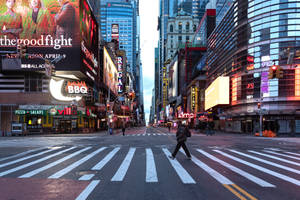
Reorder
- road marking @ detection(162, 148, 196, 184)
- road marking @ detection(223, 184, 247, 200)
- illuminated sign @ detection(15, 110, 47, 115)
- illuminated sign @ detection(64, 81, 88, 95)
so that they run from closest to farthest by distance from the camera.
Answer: road marking @ detection(223, 184, 247, 200) < road marking @ detection(162, 148, 196, 184) < illuminated sign @ detection(15, 110, 47, 115) < illuminated sign @ detection(64, 81, 88, 95)

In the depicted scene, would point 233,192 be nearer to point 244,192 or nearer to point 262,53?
point 244,192

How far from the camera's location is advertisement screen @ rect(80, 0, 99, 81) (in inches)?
1748

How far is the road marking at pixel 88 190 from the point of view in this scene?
228 inches

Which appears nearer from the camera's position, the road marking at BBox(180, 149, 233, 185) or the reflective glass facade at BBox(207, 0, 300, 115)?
the road marking at BBox(180, 149, 233, 185)

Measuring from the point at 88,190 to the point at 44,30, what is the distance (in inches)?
1708

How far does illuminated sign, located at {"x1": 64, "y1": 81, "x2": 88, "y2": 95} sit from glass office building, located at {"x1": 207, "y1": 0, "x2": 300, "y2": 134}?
3311 cm

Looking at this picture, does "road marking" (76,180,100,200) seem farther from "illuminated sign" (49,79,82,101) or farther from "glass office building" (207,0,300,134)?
"illuminated sign" (49,79,82,101)

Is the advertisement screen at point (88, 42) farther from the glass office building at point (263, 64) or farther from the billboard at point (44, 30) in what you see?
the glass office building at point (263, 64)

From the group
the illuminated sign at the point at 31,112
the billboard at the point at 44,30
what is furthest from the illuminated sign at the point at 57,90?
the billboard at the point at 44,30

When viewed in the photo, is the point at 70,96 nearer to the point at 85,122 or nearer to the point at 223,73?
the point at 85,122

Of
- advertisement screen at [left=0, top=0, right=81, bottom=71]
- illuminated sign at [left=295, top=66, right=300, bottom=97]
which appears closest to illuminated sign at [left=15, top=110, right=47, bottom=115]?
advertisement screen at [left=0, top=0, right=81, bottom=71]

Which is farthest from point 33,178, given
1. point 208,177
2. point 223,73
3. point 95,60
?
point 223,73

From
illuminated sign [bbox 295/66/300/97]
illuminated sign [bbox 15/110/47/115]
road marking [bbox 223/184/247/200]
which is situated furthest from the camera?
illuminated sign [bbox 15/110/47/115]

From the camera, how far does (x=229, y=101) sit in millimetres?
52594
